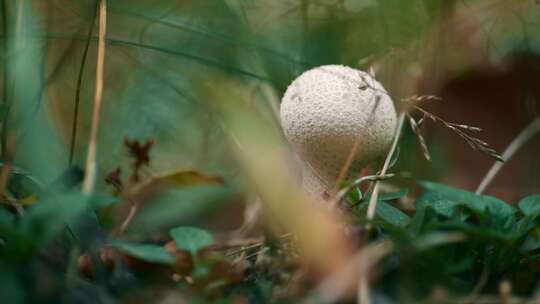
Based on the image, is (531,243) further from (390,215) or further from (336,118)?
(336,118)

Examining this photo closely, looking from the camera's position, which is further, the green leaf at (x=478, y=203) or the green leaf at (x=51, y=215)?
the green leaf at (x=478, y=203)

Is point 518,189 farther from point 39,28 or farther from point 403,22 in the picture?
point 39,28

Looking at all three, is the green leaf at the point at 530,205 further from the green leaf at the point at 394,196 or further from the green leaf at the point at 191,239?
the green leaf at the point at 191,239

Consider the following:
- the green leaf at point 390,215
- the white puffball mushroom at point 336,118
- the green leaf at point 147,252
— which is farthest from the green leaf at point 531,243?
the green leaf at point 147,252

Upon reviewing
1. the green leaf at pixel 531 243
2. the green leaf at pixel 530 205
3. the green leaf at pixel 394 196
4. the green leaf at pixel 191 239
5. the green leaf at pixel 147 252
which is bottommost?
the green leaf at pixel 531 243

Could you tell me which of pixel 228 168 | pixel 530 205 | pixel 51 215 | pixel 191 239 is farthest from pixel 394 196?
pixel 228 168

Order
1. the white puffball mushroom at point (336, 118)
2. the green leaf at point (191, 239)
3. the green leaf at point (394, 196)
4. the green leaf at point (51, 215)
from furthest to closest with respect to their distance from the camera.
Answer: the white puffball mushroom at point (336, 118)
the green leaf at point (394, 196)
the green leaf at point (191, 239)
the green leaf at point (51, 215)
